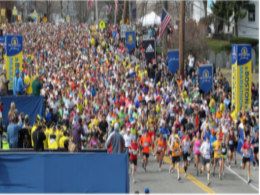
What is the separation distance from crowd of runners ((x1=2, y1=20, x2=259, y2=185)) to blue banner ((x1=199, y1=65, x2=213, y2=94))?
0.33m

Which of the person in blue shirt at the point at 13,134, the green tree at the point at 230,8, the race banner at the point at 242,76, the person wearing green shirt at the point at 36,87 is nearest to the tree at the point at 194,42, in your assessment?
the race banner at the point at 242,76

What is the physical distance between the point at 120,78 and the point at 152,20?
2069 cm

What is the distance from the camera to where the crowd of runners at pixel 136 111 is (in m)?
15.9

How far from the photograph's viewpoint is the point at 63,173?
11.5 m

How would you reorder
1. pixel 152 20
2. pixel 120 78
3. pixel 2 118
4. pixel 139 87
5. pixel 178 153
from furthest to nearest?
pixel 152 20, pixel 120 78, pixel 139 87, pixel 2 118, pixel 178 153

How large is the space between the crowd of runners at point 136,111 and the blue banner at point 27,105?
1.24 ft

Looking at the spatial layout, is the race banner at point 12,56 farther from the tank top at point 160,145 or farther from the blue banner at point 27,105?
the tank top at point 160,145

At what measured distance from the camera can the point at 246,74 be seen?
2156cm

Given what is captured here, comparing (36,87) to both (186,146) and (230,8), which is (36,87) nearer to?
(186,146)

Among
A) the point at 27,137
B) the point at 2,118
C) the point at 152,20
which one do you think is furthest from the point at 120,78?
the point at 152,20

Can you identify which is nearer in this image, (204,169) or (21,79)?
(204,169)

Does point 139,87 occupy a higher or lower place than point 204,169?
higher

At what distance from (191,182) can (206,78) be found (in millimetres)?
9447

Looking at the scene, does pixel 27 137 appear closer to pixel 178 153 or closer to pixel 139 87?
pixel 178 153
